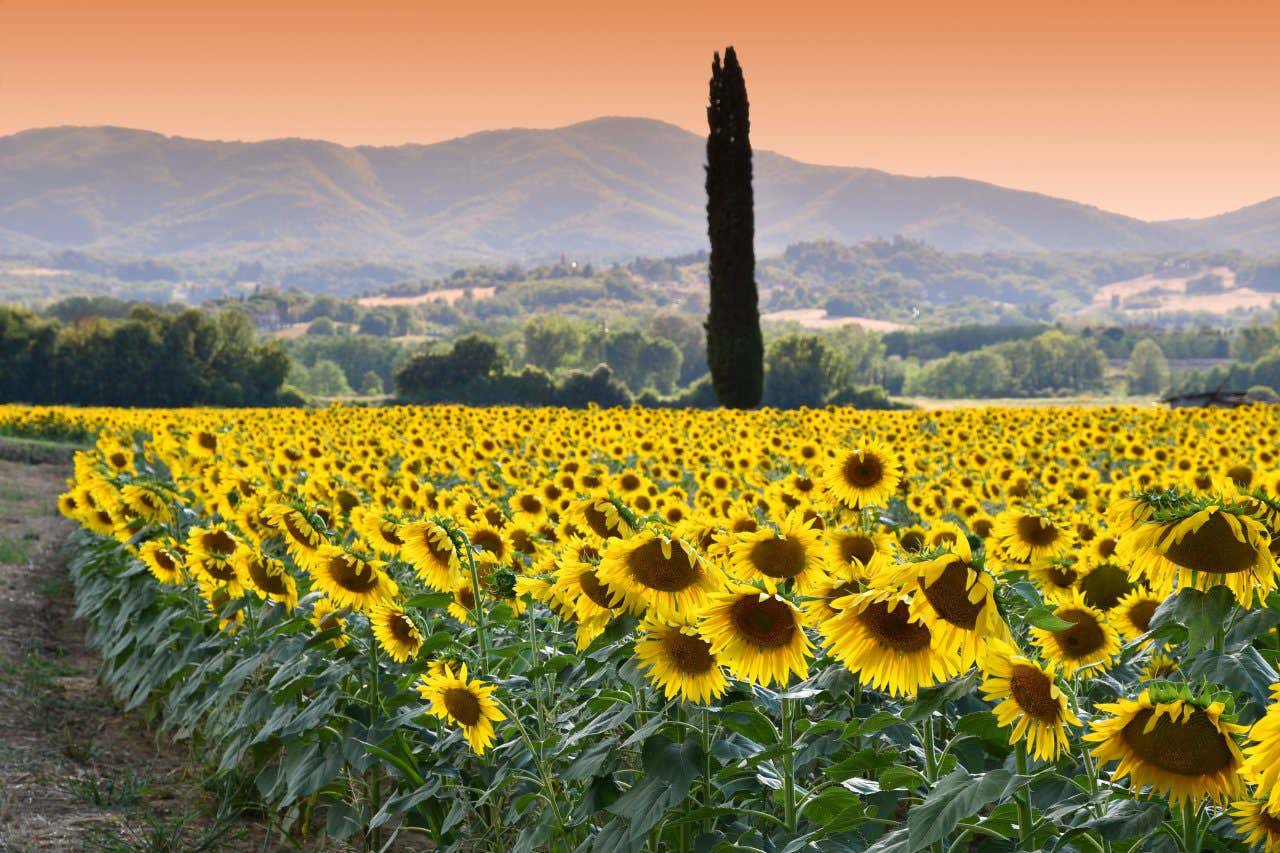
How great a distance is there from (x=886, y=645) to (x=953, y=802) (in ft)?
1.15

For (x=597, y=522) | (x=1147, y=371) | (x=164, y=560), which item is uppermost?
(x=597, y=522)

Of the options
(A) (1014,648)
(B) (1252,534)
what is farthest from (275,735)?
(B) (1252,534)

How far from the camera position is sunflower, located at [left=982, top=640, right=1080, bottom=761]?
8.00 feet

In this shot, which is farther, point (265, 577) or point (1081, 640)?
point (265, 577)

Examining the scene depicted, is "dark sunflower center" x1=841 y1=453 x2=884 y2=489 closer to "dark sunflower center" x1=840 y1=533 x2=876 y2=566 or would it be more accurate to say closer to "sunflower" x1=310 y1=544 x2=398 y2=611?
"dark sunflower center" x1=840 y1=533 x2=876 y2=566

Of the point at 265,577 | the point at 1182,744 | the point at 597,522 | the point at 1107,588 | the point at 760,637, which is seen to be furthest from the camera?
the point at 265,577

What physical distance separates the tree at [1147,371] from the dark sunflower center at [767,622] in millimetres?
170185

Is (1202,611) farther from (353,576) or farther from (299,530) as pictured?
(299,530)

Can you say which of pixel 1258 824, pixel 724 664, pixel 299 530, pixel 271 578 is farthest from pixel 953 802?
pixel 271 578

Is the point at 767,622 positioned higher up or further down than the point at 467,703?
higher up

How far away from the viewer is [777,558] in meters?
3.65

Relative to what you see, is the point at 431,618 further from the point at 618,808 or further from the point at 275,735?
the point at 618,808

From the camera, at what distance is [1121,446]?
549 inches

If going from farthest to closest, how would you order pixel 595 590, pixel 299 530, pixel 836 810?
pixel 299 530, pixel 595 590, pixel 836 810
